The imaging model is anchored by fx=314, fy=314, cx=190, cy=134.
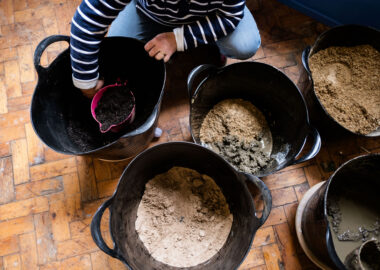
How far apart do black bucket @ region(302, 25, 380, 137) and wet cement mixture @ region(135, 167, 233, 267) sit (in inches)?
16.5

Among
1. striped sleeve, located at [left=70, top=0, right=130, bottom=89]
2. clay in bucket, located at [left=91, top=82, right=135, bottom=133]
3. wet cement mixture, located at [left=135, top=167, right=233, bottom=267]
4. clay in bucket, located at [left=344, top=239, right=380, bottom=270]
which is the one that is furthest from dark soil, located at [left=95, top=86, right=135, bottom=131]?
clay in bucket, located at [left=344, top=239, right=380, bottom=270]

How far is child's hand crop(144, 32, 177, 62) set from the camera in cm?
94

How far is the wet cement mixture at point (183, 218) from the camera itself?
0.99m

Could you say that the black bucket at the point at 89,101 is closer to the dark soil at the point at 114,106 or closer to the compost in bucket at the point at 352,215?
the dark soil at the point at 114,106

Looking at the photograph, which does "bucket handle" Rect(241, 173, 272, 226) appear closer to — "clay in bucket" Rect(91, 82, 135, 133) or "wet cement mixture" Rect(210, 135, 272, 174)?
"wet cement mixture" Rect(210, 135, 272, 174)

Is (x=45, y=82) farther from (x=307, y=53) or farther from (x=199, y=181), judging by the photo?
(x=307, y=53)

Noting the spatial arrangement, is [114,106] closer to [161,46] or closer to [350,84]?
[161,46]

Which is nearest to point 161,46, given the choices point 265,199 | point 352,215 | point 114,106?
point 114,106

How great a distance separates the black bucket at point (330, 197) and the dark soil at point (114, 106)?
0.65 meters

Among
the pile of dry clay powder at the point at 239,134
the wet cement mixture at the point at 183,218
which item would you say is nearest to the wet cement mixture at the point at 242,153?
the pile of dry clay powder at the point at 239,134

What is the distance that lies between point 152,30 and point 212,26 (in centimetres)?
24

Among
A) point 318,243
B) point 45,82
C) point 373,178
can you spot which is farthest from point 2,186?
point 373,178

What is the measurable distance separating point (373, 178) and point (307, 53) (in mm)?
476

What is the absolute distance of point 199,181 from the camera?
1.05 metres
